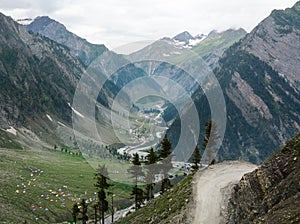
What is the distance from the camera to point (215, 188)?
39375 millimetres

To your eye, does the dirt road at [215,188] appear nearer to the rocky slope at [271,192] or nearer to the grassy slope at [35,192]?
the rocky slope at [271,192]

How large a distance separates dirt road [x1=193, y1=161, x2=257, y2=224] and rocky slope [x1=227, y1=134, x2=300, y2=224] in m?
1.38

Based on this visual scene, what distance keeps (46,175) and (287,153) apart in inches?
6888

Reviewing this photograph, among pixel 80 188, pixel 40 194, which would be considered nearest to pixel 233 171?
pixel 40 194

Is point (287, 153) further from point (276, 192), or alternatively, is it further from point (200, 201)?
point (200, 201)

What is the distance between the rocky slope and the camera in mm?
25125

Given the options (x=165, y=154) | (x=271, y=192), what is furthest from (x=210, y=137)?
(x=271, y=192)

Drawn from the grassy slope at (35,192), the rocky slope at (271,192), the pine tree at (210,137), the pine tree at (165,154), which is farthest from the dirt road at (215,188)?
the grassy slope at (35,192)

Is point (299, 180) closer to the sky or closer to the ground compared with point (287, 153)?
closer to the ground

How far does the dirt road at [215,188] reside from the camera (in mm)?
34778

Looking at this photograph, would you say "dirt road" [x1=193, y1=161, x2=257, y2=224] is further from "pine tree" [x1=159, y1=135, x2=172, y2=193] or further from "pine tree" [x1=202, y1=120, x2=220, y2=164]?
"pine tree" [x1=159, y1=135, x2=172, y2=193]

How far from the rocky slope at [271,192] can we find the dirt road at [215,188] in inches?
54.4

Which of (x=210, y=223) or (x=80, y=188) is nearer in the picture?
(x=210, y=223)

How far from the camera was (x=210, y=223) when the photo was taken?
33.7 meters
